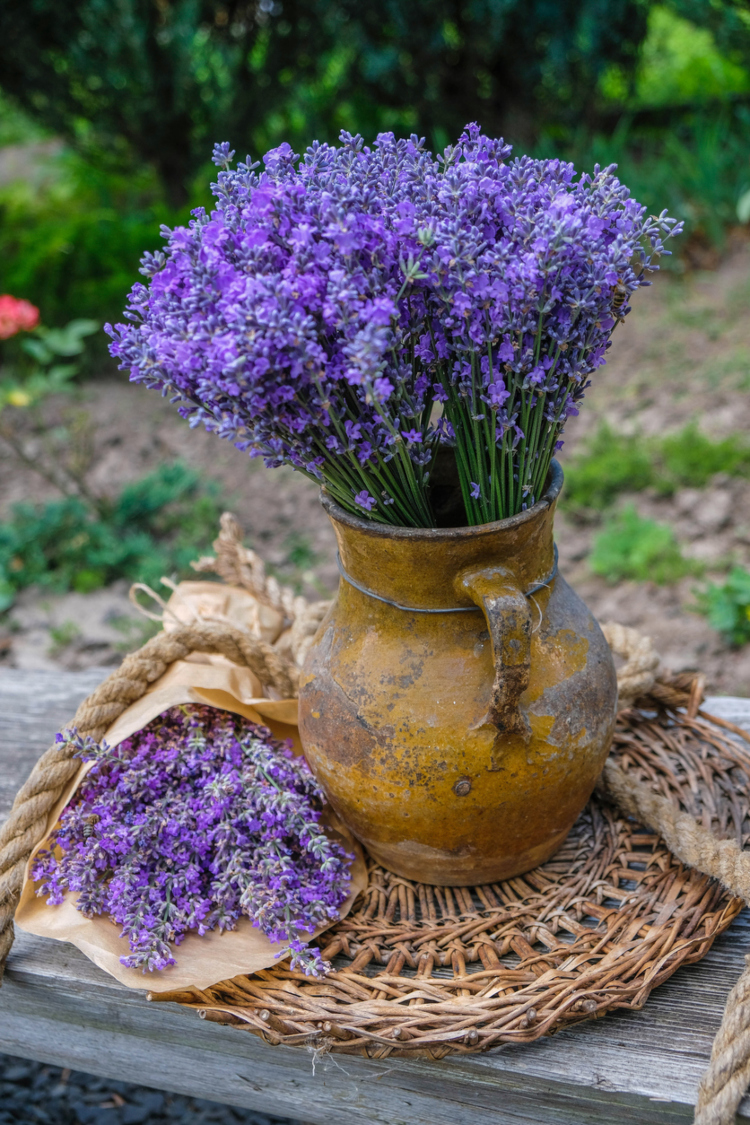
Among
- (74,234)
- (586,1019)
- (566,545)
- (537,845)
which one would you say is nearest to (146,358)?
(537,845)

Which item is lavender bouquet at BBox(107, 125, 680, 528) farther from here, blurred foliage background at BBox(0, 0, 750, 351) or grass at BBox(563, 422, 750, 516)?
blurred foliage background at BBox(0, 0, 750, 351)

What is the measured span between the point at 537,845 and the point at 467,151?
78 cm

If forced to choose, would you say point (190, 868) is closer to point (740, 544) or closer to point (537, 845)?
point (537, 845)

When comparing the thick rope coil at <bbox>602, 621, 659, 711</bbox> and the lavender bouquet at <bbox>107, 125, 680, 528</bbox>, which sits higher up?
the lavender bouquet at <bbox>107, 125, 680, 528</bbox>

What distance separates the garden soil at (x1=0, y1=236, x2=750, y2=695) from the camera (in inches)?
101

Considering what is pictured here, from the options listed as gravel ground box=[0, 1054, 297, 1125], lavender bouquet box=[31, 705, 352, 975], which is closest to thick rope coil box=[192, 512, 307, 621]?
lavender bouquet box=[31, 705, 352, 975]

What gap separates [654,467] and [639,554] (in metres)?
0.50

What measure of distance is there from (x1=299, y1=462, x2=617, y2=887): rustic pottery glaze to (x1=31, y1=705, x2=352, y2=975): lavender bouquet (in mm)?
75

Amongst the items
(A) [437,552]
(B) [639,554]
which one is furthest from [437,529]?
(B) [639,554]

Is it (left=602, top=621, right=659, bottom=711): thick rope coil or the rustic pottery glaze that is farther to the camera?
(left=602, top=621, right=659, bottom=711): thick rope coil

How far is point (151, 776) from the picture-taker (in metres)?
1.12

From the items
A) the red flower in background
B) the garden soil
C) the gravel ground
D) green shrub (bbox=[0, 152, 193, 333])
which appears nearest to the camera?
the gravel ground

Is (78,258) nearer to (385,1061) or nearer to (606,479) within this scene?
(606,479)

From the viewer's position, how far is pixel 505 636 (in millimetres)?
897
